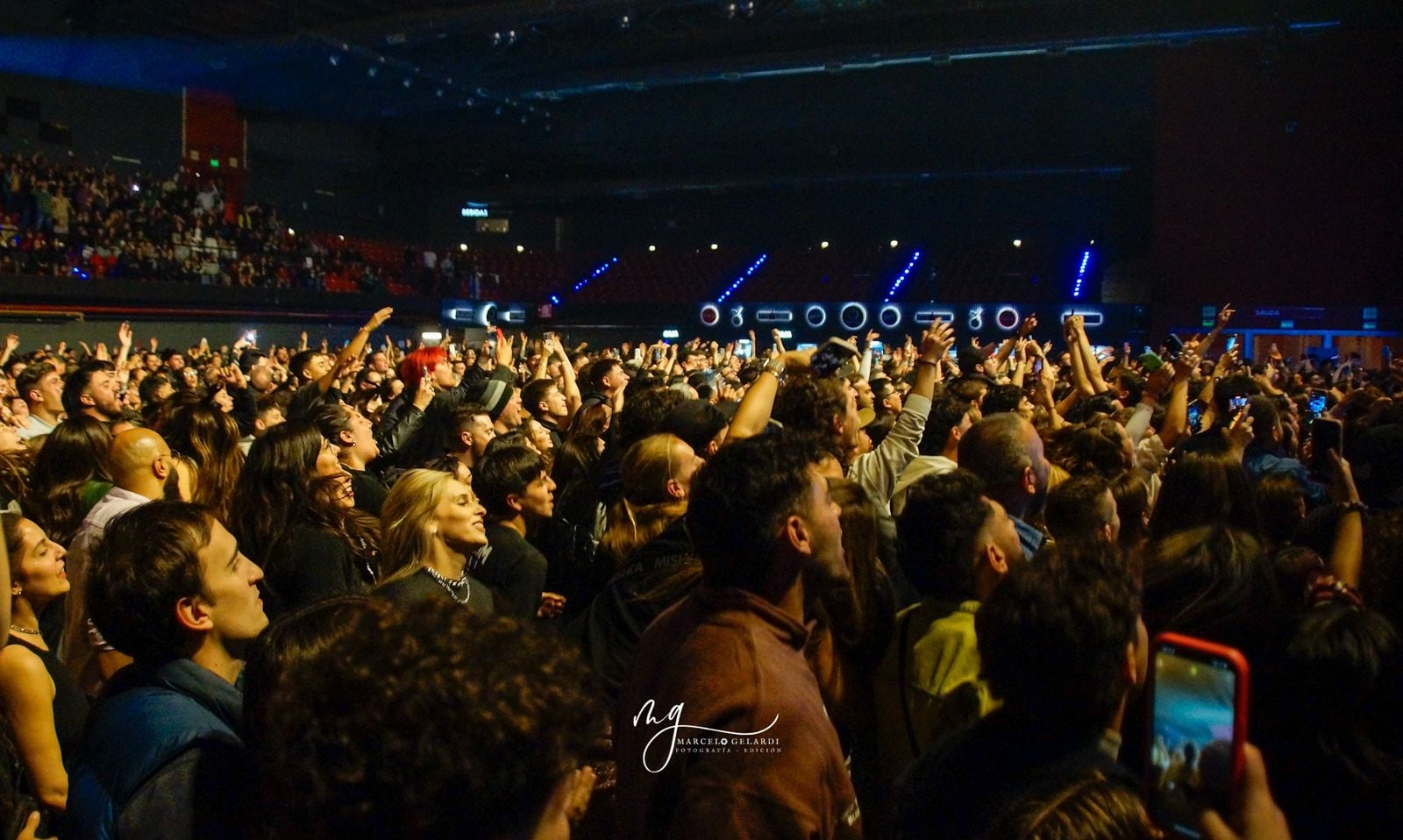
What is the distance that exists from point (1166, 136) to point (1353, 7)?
3082 millimetres

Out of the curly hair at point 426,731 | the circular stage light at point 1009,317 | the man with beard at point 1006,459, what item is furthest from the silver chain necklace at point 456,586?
the circular stage light at point 1009,317

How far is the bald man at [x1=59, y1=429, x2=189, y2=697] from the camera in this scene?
2.50 metres

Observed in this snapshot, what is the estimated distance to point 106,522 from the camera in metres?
3.12

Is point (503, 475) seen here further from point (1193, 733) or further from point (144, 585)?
point (1193, 733)

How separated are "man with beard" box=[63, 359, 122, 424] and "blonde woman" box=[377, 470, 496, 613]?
3.33 m

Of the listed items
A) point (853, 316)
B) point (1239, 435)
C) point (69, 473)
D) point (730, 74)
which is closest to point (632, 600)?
point (69, 473)

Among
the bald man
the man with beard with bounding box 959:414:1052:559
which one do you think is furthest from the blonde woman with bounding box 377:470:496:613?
the man with beard with bounding box 959:414:1052:559

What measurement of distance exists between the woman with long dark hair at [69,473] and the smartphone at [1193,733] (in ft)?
11.6

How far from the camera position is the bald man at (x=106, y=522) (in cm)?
250

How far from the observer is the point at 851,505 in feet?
7.75

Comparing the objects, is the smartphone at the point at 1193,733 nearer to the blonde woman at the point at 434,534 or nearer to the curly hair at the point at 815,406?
the blonde woman at the point at 434,534

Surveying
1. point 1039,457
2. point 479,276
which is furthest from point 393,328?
point 1039,457
